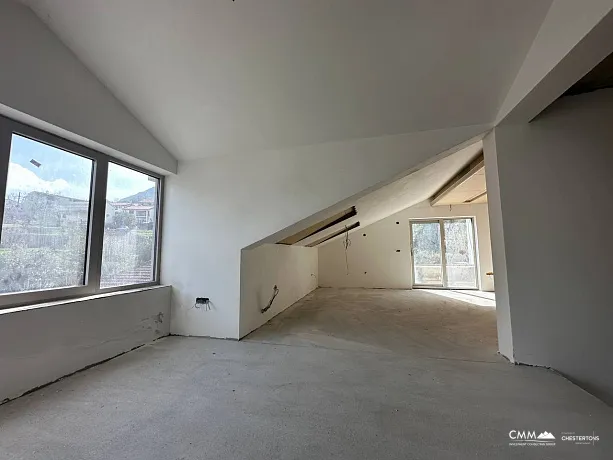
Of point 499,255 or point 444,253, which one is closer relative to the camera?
point 499,255

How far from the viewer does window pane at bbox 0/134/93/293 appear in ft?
6.10

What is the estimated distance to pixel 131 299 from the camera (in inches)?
101

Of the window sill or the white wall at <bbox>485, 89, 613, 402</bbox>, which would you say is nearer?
the window sill

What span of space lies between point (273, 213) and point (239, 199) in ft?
1.44

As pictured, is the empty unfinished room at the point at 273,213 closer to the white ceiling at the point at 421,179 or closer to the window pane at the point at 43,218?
the window pane at the point at 43,218

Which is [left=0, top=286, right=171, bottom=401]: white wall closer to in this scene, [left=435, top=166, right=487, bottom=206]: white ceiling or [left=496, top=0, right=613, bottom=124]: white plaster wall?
[left=496, top=0, right=613, bottom=124]: white plaster wall

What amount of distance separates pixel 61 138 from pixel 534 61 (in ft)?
11.6

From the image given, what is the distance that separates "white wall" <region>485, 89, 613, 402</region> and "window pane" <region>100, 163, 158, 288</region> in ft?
11.8

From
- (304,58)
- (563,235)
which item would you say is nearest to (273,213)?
(304,58)

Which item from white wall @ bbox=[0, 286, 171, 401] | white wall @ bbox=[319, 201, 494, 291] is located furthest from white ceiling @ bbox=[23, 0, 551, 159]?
white wall @ bbox=[319, 201, 494, 291]

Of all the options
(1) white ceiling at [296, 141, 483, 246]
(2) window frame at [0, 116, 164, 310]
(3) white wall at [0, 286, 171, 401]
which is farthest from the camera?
(1) white ceiling at [296, 141, 483, 246]

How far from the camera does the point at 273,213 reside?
284 cm

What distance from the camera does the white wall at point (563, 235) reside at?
2160mm

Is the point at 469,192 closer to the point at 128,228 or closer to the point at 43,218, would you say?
the point at 128,228
